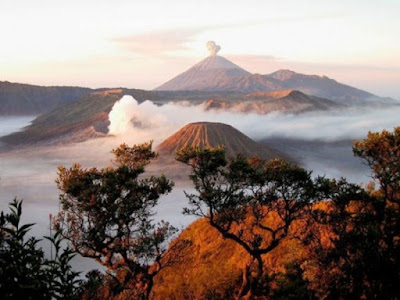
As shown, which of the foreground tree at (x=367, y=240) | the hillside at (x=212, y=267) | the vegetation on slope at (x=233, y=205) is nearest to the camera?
the foreground tree at (x=367, y=240)

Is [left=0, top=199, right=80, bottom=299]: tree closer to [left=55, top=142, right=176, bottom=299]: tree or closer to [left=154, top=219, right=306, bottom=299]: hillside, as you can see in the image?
[left=55, top=142, right=176, bottom=299]: tree

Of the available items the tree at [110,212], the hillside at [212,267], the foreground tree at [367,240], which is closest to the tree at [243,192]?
the foreground tree at [367,240]

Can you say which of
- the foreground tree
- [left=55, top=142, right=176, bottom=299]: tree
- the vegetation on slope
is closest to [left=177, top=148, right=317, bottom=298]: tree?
the vegetation on slope

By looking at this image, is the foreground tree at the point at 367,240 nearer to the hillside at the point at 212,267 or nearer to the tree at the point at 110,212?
the hillside at the point at 212,267

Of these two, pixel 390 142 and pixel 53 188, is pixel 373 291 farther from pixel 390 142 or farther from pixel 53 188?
pixel 53 188

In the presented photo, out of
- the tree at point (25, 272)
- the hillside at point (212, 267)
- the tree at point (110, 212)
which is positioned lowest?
the hillside at point (212, 267)

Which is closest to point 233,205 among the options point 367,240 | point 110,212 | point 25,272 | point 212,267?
point 110,212

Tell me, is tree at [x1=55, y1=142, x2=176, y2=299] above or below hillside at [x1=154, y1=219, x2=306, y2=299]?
above

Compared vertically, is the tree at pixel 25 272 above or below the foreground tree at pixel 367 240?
above

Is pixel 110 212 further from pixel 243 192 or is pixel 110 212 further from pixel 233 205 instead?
pixel 243 192

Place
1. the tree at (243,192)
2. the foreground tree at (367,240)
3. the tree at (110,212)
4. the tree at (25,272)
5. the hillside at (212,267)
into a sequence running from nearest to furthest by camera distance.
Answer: the tree at (25,272)
the foreground tree at (367,240)
the tree at (243,192)
the tree at (110,212)
the hillside at (212,267)

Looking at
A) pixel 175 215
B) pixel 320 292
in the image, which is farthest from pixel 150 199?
pixel 175 215
